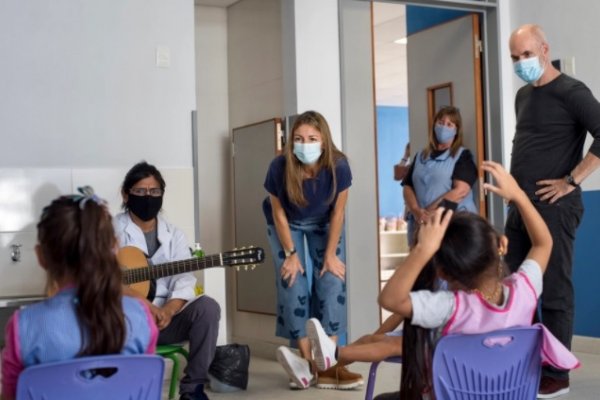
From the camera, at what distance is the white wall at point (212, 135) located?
6012 millimetres

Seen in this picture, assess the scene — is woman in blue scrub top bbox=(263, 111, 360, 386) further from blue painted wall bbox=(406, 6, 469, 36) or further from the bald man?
blue painted wall bbox=(406, 6, 469, 36)

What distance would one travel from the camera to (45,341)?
1731 mm

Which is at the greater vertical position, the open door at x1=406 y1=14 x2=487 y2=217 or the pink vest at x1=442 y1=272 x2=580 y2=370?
the open door at x1=406 y1=14 x2=487 y2=217

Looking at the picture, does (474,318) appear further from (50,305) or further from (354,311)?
(354,311)

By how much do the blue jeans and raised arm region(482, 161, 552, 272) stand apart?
1.74 metres

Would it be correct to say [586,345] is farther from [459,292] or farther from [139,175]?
[459,292]

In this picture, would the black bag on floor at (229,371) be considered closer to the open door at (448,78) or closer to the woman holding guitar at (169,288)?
the woman holding guitar at (169,288)

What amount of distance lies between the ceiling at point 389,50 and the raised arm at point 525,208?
166 inches

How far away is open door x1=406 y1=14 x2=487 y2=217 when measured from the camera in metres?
5.47

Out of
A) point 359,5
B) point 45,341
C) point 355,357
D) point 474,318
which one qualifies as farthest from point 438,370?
point 359,5

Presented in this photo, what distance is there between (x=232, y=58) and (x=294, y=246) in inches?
102

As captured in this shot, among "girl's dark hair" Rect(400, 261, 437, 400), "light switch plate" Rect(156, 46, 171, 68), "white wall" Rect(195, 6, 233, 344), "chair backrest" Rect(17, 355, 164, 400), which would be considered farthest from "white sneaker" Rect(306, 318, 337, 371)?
"white wall" Rect(195, 6, 233, 344)

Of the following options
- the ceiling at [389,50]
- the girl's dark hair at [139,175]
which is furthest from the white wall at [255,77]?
the girl's dark hair at [139,175]

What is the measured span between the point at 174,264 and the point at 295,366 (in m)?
0.75
